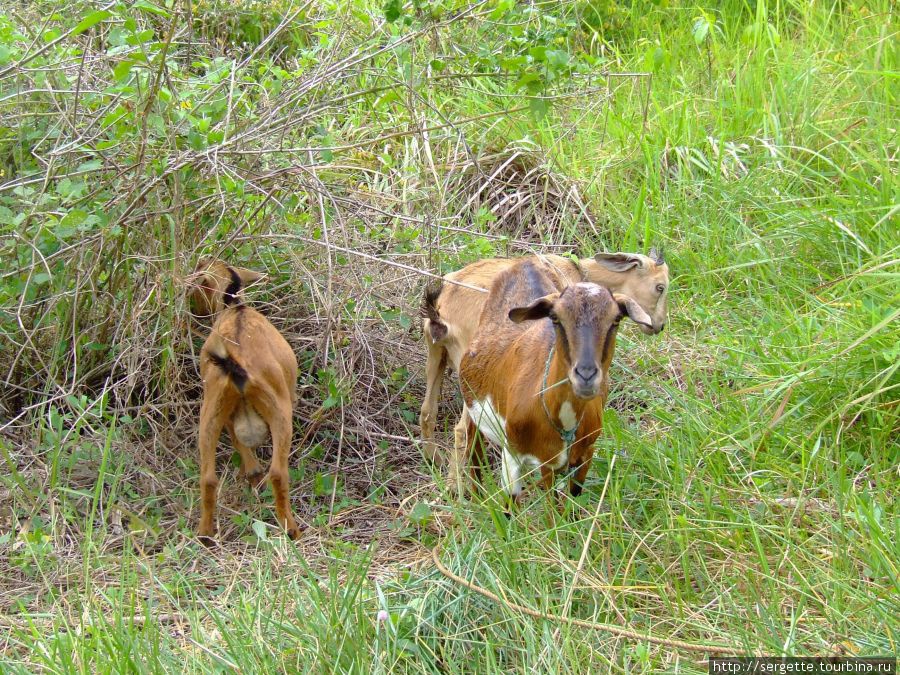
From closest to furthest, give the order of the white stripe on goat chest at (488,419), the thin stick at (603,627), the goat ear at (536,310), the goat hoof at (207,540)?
the thin stick at (603,627), the goat ear at (536,310), the goat hoof at (207,540), the white stripe on goat chest at (488,419)

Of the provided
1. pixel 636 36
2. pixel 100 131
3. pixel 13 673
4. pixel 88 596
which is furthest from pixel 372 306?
pixel 636 36

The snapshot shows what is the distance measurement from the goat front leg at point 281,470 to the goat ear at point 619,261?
225 centimetres

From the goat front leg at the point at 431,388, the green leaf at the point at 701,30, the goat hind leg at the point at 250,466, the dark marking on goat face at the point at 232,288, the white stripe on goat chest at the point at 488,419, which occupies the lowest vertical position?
the goat front leg at the point at 431,388

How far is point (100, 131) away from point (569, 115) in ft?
13.3

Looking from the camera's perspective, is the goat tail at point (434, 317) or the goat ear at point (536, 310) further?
the goat tail at point (434, 317)

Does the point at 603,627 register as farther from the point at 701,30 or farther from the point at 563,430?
the point at 701,30

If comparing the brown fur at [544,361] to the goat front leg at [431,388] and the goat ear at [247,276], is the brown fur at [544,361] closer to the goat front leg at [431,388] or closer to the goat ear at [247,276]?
the goat front leg at [431,388]

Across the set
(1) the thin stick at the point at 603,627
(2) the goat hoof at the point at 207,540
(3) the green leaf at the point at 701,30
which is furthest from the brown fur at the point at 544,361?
(3) the green leaf at the point at 701,30

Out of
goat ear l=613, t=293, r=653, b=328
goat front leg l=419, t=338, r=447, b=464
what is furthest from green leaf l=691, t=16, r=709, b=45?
goat ear l=613, t=293, r=653, b=328

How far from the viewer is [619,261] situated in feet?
21.0

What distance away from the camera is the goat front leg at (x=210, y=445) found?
195 inches

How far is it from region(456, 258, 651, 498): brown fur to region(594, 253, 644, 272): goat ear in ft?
2.25

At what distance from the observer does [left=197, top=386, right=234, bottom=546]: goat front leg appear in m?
4.94

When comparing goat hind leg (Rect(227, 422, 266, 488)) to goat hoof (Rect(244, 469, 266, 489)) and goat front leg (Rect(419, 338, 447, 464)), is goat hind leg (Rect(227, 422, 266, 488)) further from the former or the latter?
goat front leg (Rect(419, 338, 447, 464))
